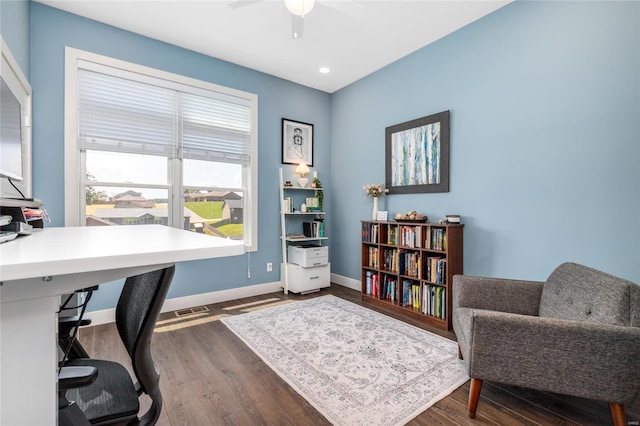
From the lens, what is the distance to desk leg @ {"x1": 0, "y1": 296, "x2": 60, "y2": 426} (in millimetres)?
600

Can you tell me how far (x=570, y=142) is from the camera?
2.30m

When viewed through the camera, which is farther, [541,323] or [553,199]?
[553,199]

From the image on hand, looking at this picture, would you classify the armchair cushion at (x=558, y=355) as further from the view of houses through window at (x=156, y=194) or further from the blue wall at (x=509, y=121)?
the view of houses through window at (x=156, y=194)

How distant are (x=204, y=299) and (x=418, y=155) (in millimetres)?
2950

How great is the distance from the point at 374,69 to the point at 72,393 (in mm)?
4114

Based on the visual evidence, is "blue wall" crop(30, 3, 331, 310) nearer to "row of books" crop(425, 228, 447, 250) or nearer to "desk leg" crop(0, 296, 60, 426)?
"row of books" crop(425, 228, 447, 250)

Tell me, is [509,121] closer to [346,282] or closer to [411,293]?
[411,293]

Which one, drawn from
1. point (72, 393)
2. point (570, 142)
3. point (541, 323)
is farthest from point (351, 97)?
point (72, 393)

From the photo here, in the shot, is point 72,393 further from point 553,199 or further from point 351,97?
point 351,97

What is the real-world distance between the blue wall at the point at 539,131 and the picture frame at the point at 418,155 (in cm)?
10

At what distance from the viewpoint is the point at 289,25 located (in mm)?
2957

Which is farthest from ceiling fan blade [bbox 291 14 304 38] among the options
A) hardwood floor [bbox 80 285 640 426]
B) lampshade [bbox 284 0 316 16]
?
hardwood floor [bbox 80 285 640 426]

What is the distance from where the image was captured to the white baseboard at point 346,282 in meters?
4.13

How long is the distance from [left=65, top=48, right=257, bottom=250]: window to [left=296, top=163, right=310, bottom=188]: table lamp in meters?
→ 0.62
